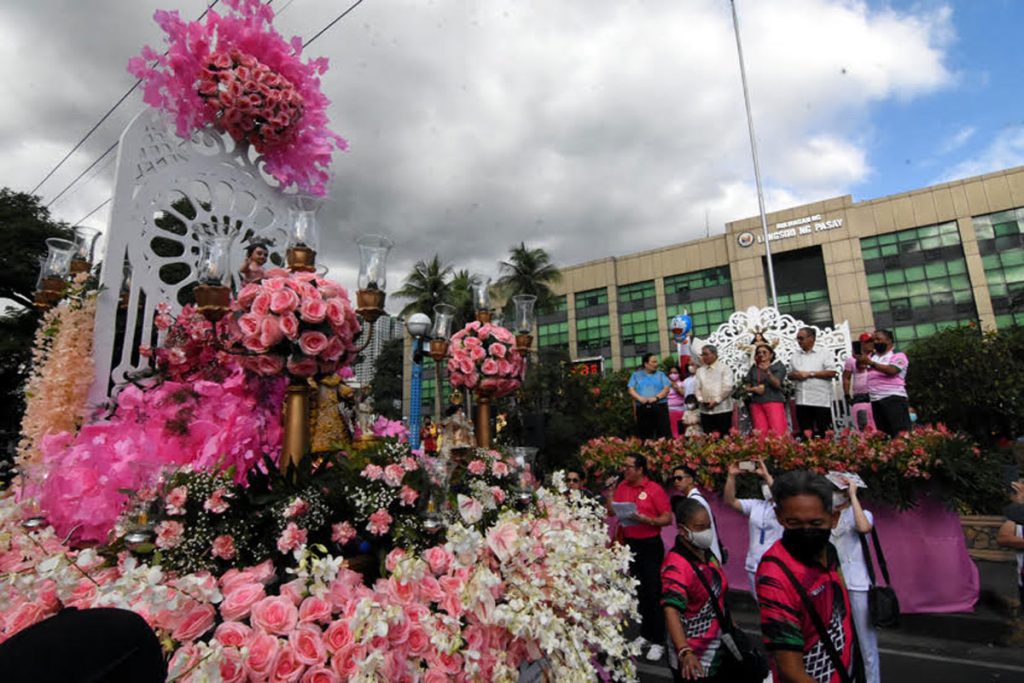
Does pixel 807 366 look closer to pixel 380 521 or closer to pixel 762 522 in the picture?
pixel 762 522

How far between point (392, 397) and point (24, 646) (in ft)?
165

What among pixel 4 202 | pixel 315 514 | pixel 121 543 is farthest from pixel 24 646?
pixel 4 202

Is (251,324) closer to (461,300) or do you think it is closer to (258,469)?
(258,469)

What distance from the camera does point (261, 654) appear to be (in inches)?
48.1

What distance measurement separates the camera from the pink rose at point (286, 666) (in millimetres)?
1208

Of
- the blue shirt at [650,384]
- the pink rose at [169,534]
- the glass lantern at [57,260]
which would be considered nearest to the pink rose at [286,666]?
the pink rose at [169,534]

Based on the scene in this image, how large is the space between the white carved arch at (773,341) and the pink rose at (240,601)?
8.66 m

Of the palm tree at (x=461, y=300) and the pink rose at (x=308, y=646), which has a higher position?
the palm tree at (x=461, y=300)

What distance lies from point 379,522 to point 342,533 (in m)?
0.13

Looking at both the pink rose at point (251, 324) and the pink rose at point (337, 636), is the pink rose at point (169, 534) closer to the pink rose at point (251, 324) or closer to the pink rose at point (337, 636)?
the pink rose at point (337, 636)

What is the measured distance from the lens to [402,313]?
33.4 meters

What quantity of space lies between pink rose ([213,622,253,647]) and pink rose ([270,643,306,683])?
0.32 ft

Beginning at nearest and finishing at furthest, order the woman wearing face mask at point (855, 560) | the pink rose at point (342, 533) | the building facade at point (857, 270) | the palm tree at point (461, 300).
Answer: the pink rose at point (342, 533) < the woman wearing face mask at point (855, 560) < the palm tree at point (461, 300) < the building facade at point (857, 270)

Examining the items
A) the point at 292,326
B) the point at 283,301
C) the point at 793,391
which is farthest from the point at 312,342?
the point at 793,391
